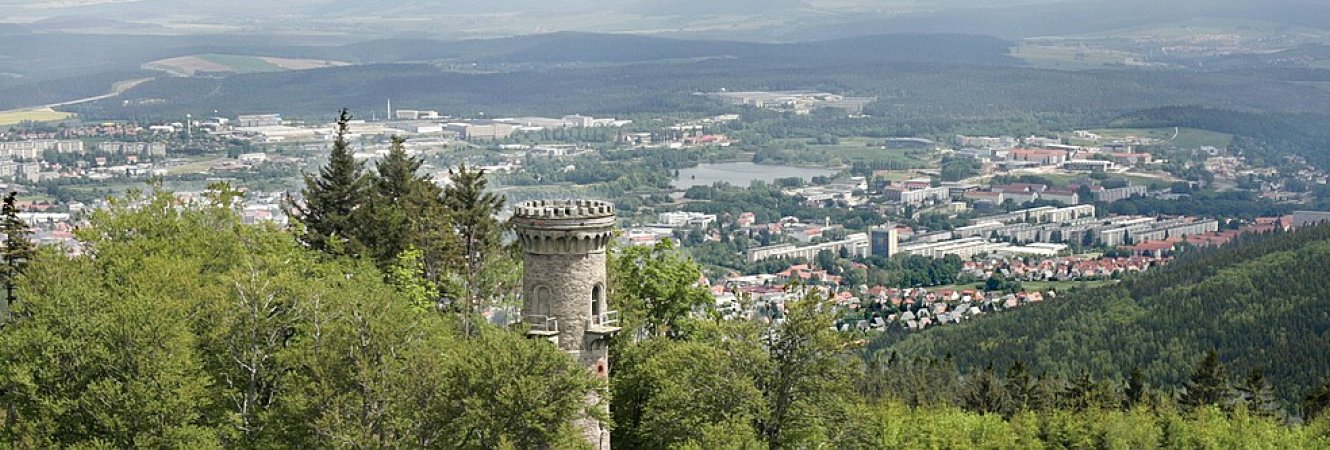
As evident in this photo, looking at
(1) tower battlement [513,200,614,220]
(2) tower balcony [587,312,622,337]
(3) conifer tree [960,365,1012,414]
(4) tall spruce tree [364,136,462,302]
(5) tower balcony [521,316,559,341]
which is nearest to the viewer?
(5) tower balcony [521,316,559,341]

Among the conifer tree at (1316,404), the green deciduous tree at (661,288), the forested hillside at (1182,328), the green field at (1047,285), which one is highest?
the green deciduous tree at (661,288)

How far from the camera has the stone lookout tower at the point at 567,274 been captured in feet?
129

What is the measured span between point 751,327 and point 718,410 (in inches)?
120

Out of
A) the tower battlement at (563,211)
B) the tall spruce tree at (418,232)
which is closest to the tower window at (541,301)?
the tower battlement at (563,211)

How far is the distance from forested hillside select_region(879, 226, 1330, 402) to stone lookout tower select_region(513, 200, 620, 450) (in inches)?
2092

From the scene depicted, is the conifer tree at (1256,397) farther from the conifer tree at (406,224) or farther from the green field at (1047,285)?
the green field at (1047,285)

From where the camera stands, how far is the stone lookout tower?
39344 millimetres

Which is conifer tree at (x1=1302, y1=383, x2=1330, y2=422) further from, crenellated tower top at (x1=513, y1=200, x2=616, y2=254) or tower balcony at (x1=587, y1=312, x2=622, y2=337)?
crenellated tower top at (x1=513, y1=200, x2=616, y2=254)

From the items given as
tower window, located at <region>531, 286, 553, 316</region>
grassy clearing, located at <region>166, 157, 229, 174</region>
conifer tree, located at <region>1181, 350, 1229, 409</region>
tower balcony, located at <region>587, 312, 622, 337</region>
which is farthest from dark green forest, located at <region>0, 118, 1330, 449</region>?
grassy clearing, located at <region>166, 157, 229, 174</region>

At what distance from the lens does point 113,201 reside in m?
52.3

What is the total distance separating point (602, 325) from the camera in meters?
39.9

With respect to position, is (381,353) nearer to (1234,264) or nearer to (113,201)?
(113,201)

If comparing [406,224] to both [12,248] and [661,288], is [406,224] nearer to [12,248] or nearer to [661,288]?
[661,288]

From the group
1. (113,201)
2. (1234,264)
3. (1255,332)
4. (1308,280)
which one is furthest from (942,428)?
(1234,264)
